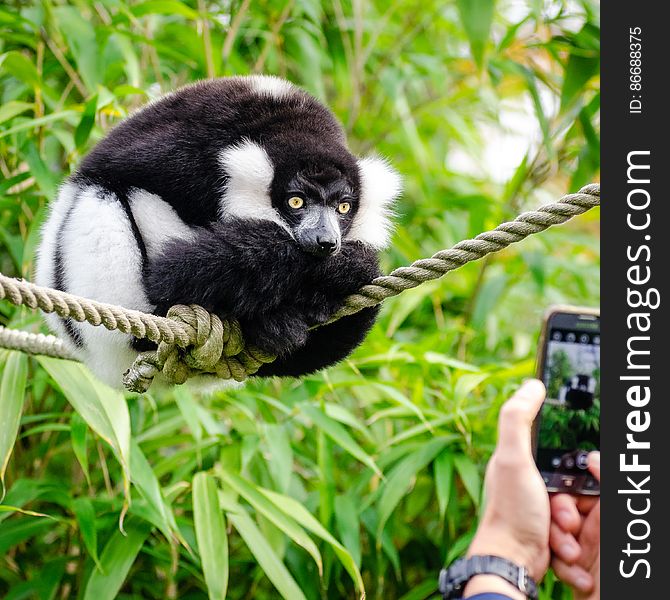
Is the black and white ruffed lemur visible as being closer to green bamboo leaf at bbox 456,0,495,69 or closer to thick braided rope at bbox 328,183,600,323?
thick braided rope at bbox 328,183,600,323

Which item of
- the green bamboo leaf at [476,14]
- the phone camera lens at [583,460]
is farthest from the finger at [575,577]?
the green bamboo leaf at [476,14]

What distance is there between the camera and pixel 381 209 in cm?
179

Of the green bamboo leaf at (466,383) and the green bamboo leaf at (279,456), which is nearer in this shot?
the green bamboo leaf at (279,456)

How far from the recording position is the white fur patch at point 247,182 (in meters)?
1.57

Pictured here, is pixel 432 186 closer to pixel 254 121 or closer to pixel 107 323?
pixel 254 121

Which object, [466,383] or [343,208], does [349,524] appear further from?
[343,208]

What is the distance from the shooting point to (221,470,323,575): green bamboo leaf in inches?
77.6

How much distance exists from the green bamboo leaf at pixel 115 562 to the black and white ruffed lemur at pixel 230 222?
605 millimetres

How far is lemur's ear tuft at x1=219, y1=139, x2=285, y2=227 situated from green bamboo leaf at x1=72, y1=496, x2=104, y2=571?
913 mm

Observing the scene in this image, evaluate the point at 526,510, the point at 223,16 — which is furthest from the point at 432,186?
the point at 526,510

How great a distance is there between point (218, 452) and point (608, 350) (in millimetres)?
1257

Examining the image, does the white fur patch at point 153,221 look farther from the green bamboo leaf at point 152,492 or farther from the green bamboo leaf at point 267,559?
the green bamboo leaf at point 267,559

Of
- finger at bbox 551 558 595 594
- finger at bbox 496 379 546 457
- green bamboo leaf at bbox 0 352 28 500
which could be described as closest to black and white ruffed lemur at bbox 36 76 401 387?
green bamboo leaf at bbox 0 352 28 500

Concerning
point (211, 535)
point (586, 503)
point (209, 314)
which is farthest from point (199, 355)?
point (586, 503)
